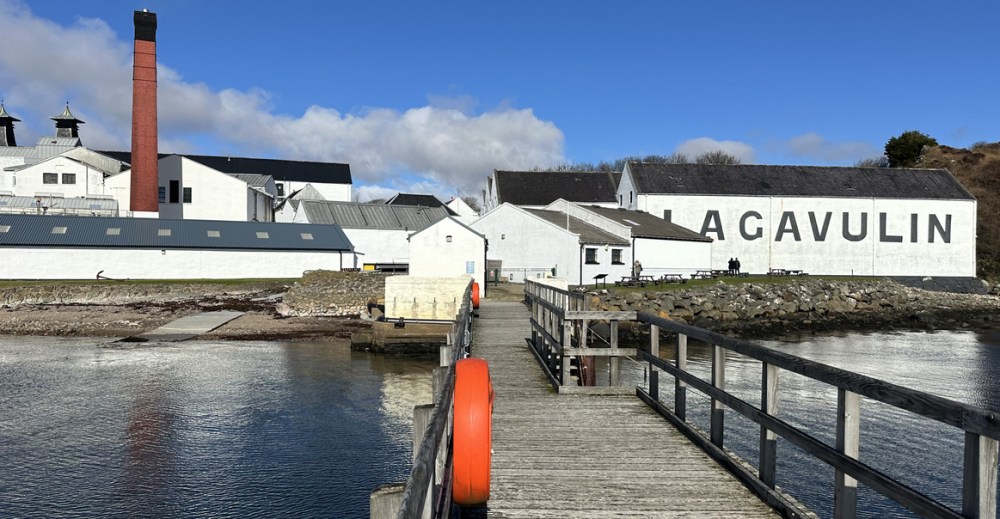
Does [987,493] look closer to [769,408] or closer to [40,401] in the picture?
[769,408]

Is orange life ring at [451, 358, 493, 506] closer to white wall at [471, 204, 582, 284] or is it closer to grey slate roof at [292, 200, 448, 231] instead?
white wall at [471, 204, 582, 284]

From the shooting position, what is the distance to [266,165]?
3999 inches

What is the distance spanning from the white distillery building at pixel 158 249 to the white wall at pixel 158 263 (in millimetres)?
51

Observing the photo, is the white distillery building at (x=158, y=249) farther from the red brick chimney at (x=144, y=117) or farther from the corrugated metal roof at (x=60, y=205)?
the corrugated metal roof at (x=60, y=205)

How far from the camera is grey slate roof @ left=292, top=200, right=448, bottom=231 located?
2414 inches

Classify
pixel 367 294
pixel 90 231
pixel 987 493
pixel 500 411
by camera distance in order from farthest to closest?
pixel 90 231 → pixel 367 294 → pixel 500 411 → pixel 987 493

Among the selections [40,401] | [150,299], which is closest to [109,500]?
[40,401]

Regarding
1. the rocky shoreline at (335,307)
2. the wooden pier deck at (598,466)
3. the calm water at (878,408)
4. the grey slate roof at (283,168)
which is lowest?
the calm water at (878,408)

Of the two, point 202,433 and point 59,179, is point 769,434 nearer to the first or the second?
point 202,433

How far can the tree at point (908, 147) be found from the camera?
98.9 meters

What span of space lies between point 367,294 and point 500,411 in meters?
34.5

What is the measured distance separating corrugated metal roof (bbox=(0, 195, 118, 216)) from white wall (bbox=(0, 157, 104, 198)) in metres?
4.21

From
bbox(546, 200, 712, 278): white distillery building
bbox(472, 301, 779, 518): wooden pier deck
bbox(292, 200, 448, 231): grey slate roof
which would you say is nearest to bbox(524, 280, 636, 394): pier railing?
bbox(472, 301, 779, 518): wooden pier deck

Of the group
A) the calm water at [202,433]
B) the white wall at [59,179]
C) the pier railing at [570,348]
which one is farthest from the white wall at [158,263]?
the pier railing at [570,348]
